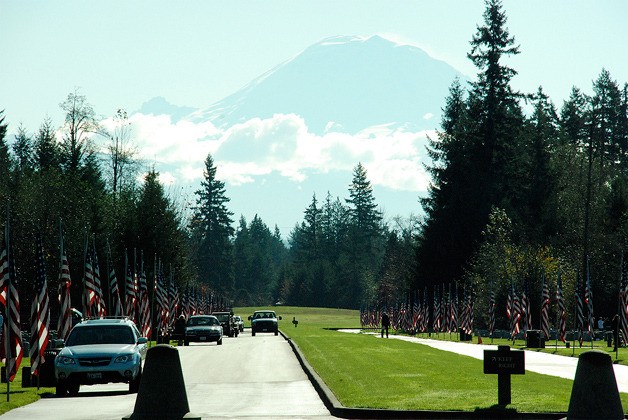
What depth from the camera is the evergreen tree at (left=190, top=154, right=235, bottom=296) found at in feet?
630

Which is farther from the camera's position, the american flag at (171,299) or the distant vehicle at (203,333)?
the american flag at (171,299)

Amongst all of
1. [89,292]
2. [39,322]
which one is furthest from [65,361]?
[89,292]

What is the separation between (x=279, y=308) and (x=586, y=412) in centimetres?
17222

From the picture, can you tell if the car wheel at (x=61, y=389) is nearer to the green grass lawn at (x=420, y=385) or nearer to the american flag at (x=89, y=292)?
the green grass lawn at (x=420, y=385)

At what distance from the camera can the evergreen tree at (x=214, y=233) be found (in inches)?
7554

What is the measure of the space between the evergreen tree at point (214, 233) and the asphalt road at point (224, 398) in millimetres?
156559

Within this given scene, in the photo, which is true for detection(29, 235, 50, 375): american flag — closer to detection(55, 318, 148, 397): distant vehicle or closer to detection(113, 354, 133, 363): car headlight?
detection(55, 318, 148, 397): distant vehicle

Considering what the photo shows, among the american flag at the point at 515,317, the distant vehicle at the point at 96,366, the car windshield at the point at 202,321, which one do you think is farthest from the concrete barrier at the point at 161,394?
the car windshield at the point at 202,321

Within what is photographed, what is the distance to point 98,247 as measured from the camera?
76.8m

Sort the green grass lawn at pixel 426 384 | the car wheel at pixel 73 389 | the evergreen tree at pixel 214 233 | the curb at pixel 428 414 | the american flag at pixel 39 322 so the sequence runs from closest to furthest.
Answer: the curb at pixel 428 414, the green grass lawn at pixel 426 384, the car wheel at pixel 73 389, the american flag at pixel 39 322, the evergreen tree at pixel 214 233

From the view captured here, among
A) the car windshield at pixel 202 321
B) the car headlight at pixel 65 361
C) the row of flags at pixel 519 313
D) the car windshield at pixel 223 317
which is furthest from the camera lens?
the car windshield at pixel 223 317

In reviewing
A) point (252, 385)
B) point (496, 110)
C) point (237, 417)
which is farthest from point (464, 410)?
point (496, 110)

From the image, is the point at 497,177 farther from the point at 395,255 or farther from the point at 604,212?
the point at 395,255

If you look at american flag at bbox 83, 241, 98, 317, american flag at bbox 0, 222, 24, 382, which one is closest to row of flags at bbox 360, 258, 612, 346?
american flag at bbox 83, 241, 98, 317
